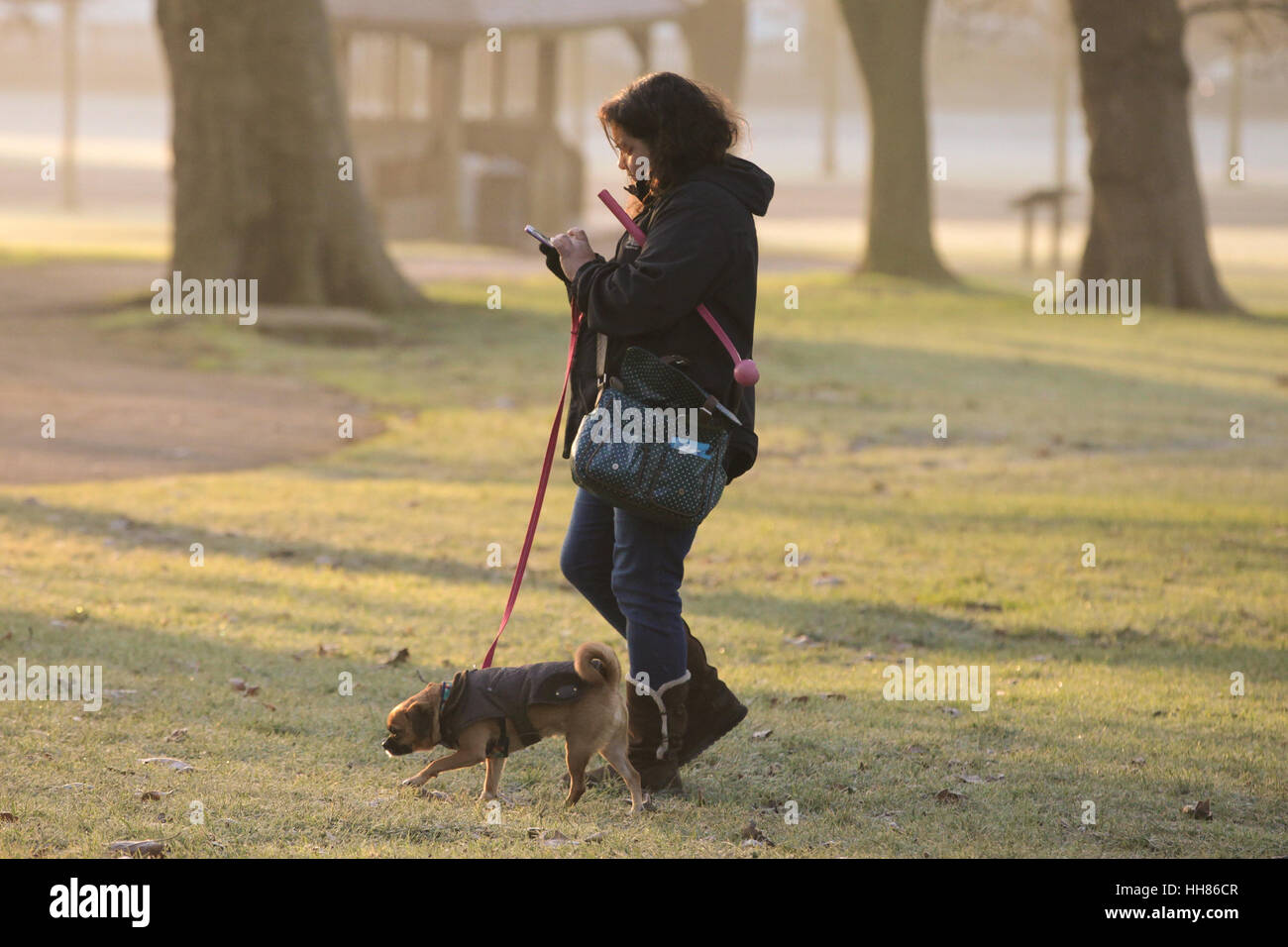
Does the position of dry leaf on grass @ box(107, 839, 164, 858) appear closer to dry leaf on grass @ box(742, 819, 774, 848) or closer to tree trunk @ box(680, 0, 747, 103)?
dry leaf on grass @ box(742, 819, 774, 848)

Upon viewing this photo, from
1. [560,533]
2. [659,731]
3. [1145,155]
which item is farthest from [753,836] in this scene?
[1145,155]

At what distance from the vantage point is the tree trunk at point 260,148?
669 inches

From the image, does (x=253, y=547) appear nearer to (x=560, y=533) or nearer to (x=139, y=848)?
(x=560, y=533)

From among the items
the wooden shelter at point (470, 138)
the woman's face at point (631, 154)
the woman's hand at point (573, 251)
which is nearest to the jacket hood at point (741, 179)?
the woman's face at point (631, 154)

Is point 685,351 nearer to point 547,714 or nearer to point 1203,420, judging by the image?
point 547,714

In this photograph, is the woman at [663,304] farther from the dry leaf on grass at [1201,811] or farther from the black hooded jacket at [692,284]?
the dry leaf on grass at [1201,811]

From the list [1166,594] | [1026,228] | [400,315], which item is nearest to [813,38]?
[1026,228]

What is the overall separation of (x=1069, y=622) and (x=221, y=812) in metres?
4.10

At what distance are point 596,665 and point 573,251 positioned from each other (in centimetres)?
115

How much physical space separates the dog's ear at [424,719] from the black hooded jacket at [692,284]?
94 centimetres

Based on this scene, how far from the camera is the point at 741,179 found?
4305 millimetres

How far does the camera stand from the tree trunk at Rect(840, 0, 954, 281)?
25406 millimetres

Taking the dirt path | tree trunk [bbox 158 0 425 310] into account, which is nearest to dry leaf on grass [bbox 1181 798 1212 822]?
the dirt path

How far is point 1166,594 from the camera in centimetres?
763
